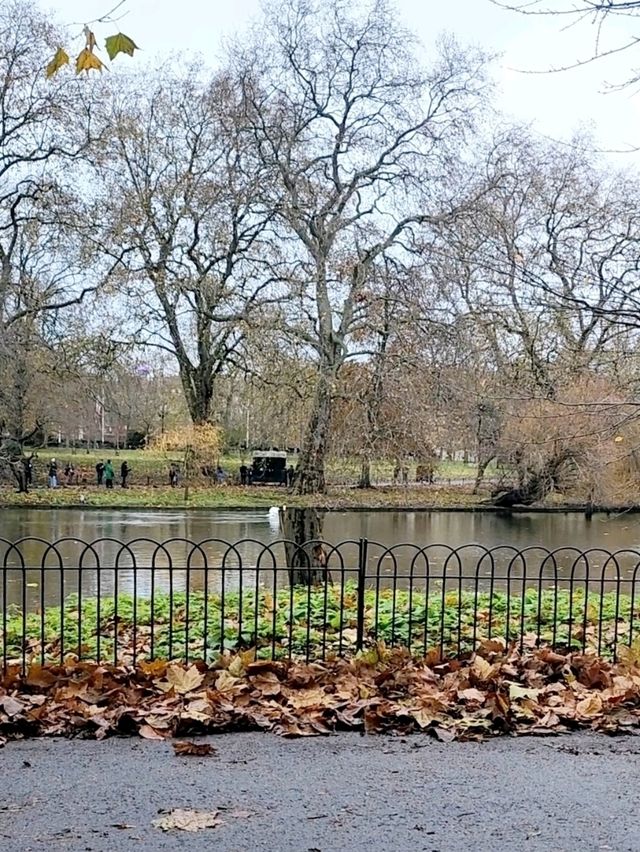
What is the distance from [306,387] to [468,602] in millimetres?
19844

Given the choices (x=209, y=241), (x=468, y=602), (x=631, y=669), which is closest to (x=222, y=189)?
(x=209, y=241)

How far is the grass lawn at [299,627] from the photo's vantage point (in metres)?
5.86

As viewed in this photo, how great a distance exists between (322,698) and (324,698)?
0.01 metres

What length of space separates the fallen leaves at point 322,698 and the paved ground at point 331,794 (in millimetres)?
129

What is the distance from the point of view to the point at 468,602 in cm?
820

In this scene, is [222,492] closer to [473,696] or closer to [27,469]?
[27,469]

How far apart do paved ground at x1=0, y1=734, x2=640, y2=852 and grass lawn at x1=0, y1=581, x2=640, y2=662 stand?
4.85ft

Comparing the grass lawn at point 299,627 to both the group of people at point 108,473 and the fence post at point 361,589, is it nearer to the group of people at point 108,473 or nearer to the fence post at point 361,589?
the fence post at point 361,589

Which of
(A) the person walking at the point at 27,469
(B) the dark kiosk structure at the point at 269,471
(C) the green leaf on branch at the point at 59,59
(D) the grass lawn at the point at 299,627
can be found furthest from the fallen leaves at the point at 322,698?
(B) the dark kiosk structure at the point at 269,471

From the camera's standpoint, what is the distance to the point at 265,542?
16938 millimetres

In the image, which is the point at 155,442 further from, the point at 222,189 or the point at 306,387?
the point at 222,189

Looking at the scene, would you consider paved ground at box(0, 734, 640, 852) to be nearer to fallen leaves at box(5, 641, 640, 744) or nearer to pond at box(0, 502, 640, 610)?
fallen leaves at box(5, 641, 640, 744)

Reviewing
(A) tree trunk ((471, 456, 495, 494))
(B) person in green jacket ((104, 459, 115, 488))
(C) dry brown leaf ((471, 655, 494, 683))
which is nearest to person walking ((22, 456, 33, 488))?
(B) person in green jacket ((104, 459, 115, 488))

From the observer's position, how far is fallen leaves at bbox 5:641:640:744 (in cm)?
421
